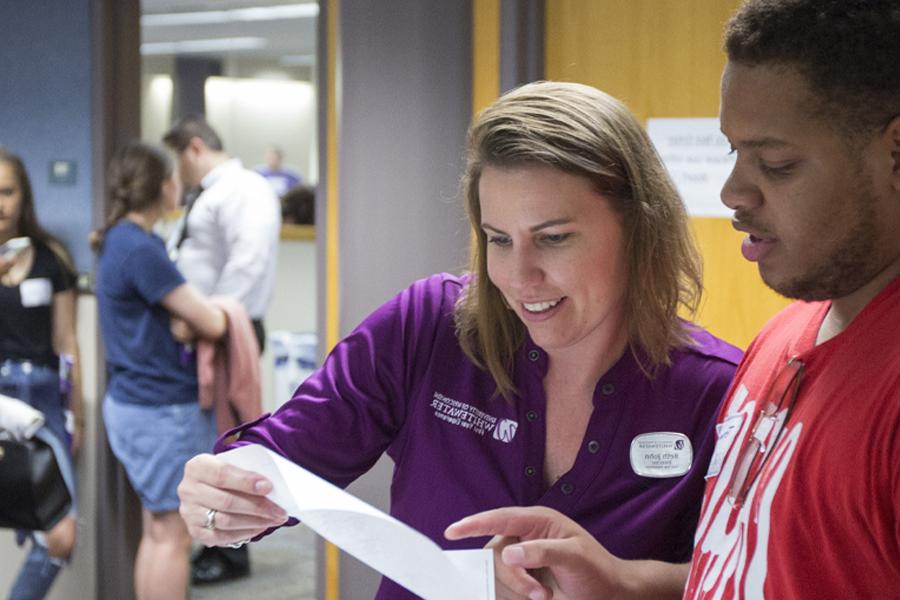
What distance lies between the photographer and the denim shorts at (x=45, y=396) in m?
3.65

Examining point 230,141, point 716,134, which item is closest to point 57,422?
point 716,134

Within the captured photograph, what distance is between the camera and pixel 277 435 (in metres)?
1.49

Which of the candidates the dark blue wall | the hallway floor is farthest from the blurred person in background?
the dark blue wall

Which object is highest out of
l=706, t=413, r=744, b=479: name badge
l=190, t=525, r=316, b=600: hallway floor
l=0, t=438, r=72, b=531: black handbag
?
l=706, t=413, r=744, b=479: name badge

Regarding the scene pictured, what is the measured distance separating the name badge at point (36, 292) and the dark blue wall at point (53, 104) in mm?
339

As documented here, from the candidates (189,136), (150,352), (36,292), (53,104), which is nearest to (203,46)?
(189,136)

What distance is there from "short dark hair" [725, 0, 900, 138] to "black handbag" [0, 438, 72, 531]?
3071 mm

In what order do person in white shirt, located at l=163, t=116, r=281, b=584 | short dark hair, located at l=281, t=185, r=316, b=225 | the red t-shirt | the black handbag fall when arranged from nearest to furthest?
the red t-shirt < the black handbag < person in white shirt, located at l=163, t=116, r=281, b=584 < short dark hair, located at l=281, t=185, r=316, b=225

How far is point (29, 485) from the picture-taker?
3469 mm

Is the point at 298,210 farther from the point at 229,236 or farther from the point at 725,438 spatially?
the point at 725,438

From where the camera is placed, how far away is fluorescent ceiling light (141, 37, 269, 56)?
11.8 m

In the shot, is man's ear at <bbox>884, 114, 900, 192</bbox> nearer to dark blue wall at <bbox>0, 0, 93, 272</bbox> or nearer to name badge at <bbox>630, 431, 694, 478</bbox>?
name badge at <bbox>630, 431, 694, 478</bbox>

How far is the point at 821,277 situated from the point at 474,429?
0.63 meters

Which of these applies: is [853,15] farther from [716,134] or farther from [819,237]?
[716,134]
